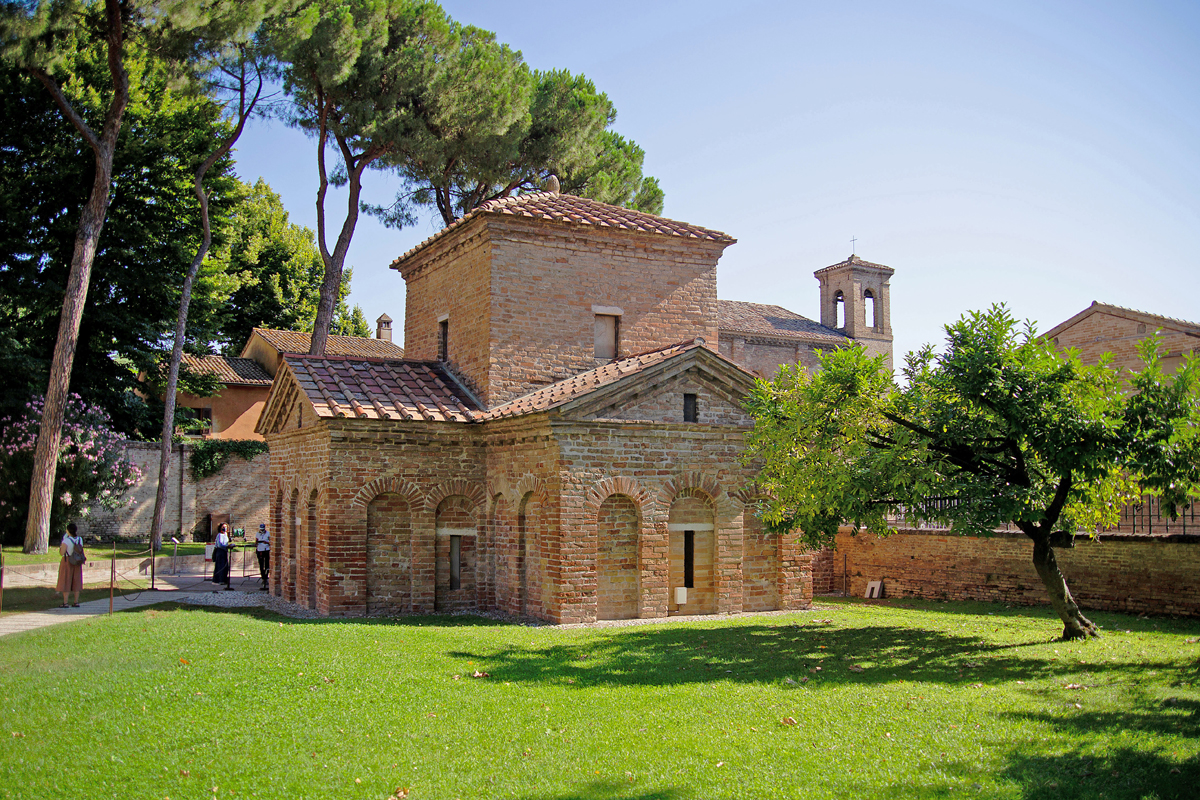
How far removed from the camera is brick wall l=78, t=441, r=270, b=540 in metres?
26.1

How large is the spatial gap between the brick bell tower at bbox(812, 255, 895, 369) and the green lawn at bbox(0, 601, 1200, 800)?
39.9 metres

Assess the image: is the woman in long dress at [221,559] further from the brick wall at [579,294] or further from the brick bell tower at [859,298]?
the brick bell tower at [859,298]

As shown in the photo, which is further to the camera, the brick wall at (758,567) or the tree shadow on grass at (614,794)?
the brick wall at (758,567)

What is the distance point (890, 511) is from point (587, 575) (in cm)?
482

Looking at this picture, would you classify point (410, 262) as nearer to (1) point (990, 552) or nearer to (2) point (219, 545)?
(2) point (219, 545)

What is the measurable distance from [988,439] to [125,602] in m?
15.4

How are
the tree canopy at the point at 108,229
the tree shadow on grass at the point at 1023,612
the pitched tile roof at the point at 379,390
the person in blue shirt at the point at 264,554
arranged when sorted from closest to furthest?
the tree shadow on grass at the point at 1023,612 < the pitched tile roof at the point at 379,390 < the person in blue shirt at the point at 264,554 < the tree canopy at the point at 108,229

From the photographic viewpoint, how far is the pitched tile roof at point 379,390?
1466 centimetres

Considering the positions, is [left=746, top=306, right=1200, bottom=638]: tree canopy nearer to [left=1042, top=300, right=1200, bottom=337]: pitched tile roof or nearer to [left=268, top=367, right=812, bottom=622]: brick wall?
[left=268, top=367, right=812, bottom=622]: brick wall

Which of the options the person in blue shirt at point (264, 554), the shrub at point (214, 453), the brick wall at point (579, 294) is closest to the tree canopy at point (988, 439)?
the brick wall at point (579, 294)

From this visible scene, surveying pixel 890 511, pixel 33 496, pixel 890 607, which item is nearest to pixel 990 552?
pixel 890 607

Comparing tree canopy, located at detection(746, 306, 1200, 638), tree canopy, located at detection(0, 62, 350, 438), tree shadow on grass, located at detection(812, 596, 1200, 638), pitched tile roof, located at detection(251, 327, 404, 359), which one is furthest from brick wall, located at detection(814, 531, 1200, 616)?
pitched tile roof, located at detection(251, 327, 404, 359)

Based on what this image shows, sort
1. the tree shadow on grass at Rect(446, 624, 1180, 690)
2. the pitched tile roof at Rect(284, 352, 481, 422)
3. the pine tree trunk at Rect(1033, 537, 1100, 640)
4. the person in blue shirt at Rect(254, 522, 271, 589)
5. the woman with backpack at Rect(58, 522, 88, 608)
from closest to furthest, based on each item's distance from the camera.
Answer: the tree shadow on grass at Rect(446, 624, 1180, 690) → the pine tree trunk at Rect(1033, 537, 1100, 640) → the pitched tile roof at Rect(284, 352, 481, 422) → the woman with backpack at Rect(58, 522, 88, 608) → the person in blue shirt at Rect(254, 522, 271, 589)

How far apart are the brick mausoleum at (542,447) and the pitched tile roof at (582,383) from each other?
8cm
